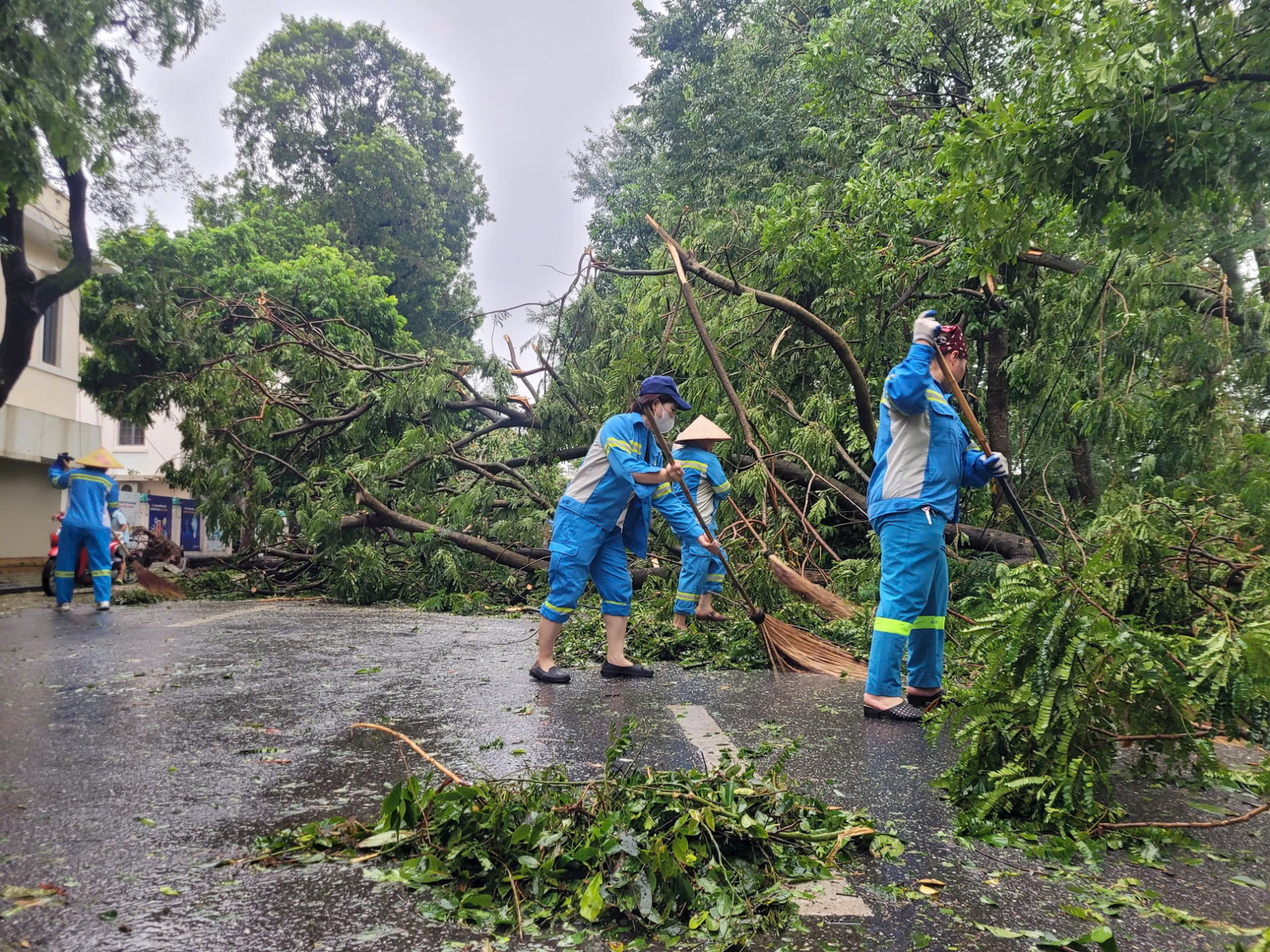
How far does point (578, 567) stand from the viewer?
5.51m

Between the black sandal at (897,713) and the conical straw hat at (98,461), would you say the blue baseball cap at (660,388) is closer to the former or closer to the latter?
the black sandal at (897,713)

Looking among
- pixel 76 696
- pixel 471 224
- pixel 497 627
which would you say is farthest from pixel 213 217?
pixel 76 696

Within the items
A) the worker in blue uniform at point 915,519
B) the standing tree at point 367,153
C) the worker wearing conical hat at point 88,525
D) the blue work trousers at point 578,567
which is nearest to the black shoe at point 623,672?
the blue work trousers at point 578,567

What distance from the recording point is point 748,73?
1678 cm

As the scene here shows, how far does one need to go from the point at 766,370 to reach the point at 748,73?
9.82m

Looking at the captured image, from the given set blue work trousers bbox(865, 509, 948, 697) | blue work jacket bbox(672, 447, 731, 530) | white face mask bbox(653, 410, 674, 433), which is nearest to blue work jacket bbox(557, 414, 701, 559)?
white face mask bbox(653, 410, 674, 433)

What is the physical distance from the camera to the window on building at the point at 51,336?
2036 centimetres

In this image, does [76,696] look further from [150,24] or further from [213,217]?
[213,217]

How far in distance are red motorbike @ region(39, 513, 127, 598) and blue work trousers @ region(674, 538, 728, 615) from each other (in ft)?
25.8

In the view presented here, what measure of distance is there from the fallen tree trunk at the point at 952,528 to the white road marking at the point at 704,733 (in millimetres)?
3098

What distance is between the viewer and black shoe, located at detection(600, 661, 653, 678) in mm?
5789

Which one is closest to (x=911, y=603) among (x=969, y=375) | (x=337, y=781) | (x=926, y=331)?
(x=926, y=331)

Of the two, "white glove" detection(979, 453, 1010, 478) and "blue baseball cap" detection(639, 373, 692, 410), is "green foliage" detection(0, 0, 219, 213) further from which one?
"white glove" detection(979, 453, 1010, 478)

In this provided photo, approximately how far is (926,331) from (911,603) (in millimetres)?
1304
